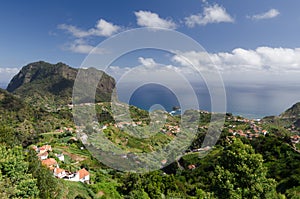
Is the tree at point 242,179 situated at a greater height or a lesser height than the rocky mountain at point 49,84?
lesser

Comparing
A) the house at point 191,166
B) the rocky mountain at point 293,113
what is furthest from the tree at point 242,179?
the rocky mountain at point 293,113

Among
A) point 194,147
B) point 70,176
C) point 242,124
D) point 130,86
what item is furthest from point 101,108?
point 130,86

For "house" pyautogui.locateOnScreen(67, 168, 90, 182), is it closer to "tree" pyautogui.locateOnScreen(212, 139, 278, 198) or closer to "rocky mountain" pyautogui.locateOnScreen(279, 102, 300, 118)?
"tree" pyautogui.locateOnScreen(212, 139, 278, 198)

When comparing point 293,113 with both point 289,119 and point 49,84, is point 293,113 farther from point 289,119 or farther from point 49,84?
point 49,84

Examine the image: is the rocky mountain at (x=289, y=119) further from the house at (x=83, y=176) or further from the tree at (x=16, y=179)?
the tree at (x=16, y=179)

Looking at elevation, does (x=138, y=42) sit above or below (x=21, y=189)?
above

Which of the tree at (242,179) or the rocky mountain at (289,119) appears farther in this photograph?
the rocky mountain at (289,119)

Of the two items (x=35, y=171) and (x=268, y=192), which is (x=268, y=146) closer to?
(x=268, y=192)

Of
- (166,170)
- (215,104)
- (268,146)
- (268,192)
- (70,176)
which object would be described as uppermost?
(215,104)

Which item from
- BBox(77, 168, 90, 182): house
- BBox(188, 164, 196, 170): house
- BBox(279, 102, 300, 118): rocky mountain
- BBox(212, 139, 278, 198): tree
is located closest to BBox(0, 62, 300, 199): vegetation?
BBox(212, 139, 278, 198): tree
